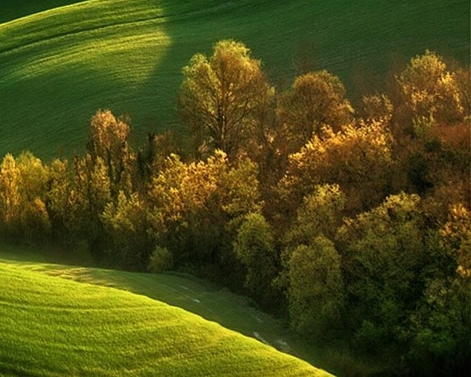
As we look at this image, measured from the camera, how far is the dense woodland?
44.3 m

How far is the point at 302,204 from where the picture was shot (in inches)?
2138

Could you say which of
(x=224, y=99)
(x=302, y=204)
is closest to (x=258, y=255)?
(x=302, y=204)

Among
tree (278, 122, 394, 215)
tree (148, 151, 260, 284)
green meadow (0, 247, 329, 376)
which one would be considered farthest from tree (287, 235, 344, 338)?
tree (148, 151, 260, 284)

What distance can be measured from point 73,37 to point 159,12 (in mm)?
14224

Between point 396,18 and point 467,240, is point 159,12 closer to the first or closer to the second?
point 396,18

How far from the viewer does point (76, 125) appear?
9062cm

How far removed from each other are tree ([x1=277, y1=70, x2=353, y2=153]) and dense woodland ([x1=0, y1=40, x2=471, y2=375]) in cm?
14

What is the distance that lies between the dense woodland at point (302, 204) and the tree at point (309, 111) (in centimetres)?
14

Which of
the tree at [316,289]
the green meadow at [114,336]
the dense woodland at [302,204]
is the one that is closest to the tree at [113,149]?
the dense woodland at [302,204]

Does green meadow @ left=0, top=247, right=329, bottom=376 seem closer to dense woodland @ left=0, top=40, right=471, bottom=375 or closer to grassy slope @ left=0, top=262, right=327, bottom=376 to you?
grassy slope @ left=0, top=262, right=327, bottom=376

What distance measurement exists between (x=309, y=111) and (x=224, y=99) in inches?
406

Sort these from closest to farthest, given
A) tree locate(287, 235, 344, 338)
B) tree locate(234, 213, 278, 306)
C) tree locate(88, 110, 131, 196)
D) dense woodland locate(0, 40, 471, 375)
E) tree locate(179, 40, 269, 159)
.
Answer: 1. dense woodland locate(0, 40, 471, 375)
2. tree locate(287, 235, 344, 338)
3. tree locate(234, 213, 278, 306)
4. tree locate(88, 110, 131, 196)
5. tree locate(179, 40, 269, 159)

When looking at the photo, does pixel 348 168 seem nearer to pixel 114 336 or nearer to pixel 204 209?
pixel 204 209

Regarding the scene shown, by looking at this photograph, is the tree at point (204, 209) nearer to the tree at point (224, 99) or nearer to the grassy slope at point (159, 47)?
the tree at point (224, 99)
